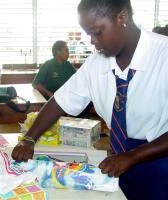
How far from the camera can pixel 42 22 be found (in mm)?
5656

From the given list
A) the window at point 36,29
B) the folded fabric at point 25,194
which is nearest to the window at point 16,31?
the window at point 36,29

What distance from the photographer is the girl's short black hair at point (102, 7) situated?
4.14ft

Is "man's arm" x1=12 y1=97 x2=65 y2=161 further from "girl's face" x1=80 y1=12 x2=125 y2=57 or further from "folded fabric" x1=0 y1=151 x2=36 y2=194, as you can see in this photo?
"girl's face" x1=80 y1=12 x2=125 y2=57

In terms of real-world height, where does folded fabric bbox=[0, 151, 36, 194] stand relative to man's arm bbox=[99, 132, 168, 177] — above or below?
below

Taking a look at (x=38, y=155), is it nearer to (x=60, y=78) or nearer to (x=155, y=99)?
(x=155, y=99)

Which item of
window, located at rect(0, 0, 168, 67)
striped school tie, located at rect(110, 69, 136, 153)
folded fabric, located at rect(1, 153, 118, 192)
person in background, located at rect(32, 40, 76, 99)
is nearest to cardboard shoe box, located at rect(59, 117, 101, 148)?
striped school tie, located at rect(110, 69, 136, 153)

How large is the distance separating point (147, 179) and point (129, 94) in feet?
1.14

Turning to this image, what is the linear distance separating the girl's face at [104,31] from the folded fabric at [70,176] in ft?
1.43

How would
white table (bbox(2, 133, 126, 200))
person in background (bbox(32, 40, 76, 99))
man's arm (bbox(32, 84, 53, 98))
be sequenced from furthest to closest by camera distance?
person in background (bbox(32, 40, 76, 99))
man's arm (bbox(32, 84, 53, 98))
white table (bbox(2, 133, 126, 200))

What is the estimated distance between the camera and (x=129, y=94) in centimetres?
A: 142

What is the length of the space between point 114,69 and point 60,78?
3136 millimetres

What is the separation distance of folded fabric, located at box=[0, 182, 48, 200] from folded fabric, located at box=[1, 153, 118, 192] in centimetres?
9

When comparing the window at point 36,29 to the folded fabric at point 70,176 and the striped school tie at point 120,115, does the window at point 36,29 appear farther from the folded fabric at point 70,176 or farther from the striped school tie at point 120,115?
the folded fabric at point 70,176

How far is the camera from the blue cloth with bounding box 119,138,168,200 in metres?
1.41
